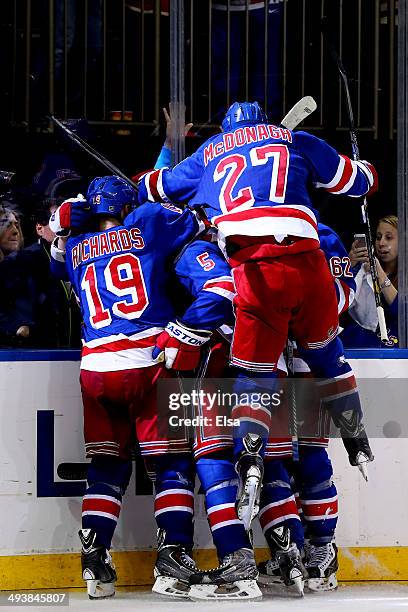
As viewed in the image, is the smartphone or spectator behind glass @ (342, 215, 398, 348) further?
the smartphone

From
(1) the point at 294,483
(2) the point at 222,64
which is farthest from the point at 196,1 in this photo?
(1) the point at 294,483

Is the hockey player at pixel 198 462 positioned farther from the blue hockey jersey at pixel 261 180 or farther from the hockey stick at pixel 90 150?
the hockey stick at pixel 90 150

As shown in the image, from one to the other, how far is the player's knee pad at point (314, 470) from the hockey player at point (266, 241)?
0.90ft

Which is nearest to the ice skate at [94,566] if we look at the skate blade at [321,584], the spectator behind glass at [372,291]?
the skate blade at [321,584]

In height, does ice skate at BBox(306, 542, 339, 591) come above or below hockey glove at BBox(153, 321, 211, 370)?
below

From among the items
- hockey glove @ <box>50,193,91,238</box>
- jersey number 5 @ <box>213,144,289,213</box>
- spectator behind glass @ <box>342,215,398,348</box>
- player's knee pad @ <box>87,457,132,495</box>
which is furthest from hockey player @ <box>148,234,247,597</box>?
spectator behind glass @ <box>342,215,398,348</box>

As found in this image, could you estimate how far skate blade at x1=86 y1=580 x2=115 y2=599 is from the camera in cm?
368

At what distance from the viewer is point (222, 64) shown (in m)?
4.67

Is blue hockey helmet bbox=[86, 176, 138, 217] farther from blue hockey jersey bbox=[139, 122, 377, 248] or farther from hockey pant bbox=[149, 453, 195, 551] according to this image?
hockey pant bbox=[149, 453, 195, 551]

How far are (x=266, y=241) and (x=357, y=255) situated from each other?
88 cm

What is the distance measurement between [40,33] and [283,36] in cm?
90

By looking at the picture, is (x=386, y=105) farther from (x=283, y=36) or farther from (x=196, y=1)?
(x=196, y=1)

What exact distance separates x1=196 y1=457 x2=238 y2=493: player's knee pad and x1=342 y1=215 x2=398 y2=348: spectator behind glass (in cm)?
77

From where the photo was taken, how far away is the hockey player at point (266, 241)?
356cm
